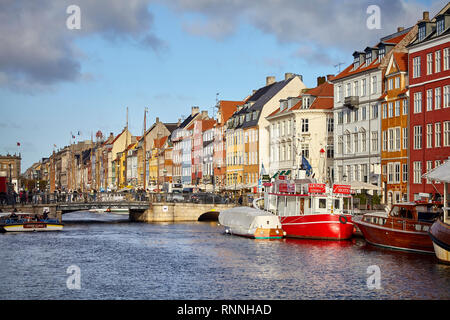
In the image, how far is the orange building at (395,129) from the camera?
238ft

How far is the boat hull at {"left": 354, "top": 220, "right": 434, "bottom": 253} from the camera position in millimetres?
48031

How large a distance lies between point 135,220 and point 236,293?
6342 centimetres

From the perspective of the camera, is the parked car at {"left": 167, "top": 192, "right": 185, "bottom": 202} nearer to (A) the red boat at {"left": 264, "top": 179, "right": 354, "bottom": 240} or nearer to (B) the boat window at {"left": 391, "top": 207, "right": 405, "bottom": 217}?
(A) the red boat at {"left": 264, "top": 179, "right": 354, "bottom": 240}

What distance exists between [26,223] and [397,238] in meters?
37.0

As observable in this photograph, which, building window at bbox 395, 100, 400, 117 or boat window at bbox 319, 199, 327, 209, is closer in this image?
boat window at bbox 319, 199, 327, 209

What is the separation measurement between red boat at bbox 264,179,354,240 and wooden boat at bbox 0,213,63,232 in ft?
74.6

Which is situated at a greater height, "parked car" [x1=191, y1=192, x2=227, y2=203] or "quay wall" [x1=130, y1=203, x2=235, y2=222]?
"parked car" [x1=191, y1=192, x2=227, y2=203]

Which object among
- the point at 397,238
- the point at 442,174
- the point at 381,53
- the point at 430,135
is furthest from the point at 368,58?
the point at 442,174

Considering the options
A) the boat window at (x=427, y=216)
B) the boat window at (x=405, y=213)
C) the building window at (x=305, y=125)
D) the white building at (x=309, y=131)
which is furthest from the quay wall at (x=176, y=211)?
the boat window at (x=427, y=216)

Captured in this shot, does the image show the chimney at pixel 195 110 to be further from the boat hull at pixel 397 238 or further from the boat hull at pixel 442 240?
the boat hull at pixel 442 240

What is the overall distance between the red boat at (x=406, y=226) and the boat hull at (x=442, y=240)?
4345mm

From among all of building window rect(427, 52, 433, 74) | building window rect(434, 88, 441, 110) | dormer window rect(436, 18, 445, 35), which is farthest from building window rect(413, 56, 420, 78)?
dormer window rect(436, 18, 445, 35)

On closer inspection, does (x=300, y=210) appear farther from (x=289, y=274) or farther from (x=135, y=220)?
(x=135, y=220)

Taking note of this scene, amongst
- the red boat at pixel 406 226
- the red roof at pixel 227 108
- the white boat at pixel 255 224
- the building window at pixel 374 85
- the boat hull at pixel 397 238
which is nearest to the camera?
the boat hull at pixel 397 238
